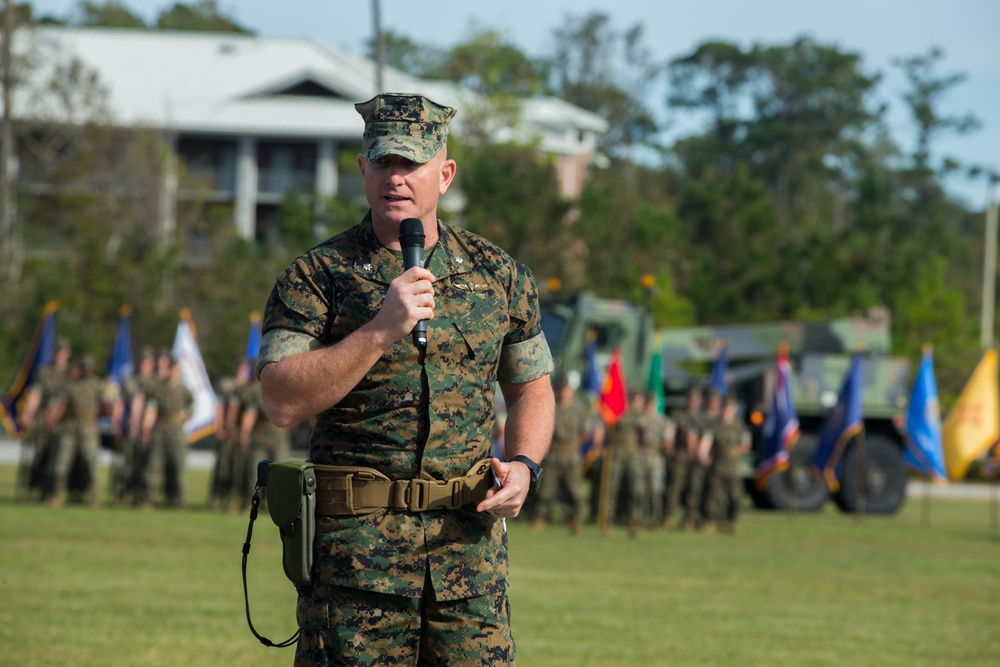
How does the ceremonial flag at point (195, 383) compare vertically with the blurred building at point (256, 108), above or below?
below

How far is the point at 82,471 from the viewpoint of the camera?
21.1 meters

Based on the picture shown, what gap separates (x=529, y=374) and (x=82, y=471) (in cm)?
1741


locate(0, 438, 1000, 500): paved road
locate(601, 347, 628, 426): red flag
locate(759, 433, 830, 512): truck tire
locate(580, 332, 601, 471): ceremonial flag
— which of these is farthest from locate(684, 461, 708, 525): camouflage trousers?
locate(0, 438, 1000, 500): paved road

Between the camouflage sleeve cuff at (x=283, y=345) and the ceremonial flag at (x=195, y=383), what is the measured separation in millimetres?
→ 19807

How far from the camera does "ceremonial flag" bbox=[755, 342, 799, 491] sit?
2345cm

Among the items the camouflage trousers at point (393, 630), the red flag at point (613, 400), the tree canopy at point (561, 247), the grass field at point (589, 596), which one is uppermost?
the tree canopy at point (561, 247)

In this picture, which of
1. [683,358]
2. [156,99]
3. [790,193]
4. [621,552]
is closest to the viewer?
[621,552]

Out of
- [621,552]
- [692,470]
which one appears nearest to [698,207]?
[692,470]

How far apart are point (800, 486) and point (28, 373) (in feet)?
39.2

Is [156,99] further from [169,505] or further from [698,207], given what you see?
[169,505]

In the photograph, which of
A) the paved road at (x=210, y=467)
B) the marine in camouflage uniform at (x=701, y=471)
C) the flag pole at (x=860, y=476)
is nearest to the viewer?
the marine in camouflage uniform at (x=701, y=471)

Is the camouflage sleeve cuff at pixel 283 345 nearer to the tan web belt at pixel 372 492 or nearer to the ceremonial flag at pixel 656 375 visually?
the tan web belt at pixel 372 492

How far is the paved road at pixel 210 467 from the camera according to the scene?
114 feet

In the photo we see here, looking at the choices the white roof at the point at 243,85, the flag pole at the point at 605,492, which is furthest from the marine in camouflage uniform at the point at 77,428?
the white roof at the point at 243,85
